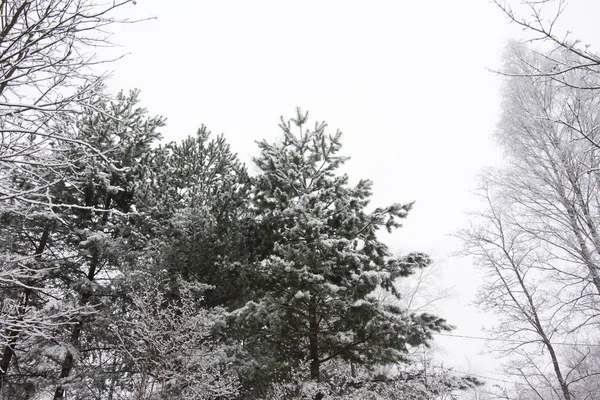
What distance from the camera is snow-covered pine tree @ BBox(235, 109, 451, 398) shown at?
735 cm

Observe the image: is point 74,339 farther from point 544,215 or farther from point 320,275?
point 544,215

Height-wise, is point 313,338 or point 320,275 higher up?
point 320,275

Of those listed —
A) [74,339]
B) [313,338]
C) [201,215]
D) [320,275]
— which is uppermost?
[201,215]

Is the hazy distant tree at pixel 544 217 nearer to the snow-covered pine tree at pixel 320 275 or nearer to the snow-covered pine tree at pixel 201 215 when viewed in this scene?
the snow-covered pine tree at pixel 320 275

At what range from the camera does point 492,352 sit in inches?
387

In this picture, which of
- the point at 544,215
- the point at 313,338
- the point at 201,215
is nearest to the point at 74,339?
the point at 201,215

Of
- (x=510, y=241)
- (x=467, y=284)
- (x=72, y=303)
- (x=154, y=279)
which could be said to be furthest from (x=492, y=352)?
(x=467, y=284)

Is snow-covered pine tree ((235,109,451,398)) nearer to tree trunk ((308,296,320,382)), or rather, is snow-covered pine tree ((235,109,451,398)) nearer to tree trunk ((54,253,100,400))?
tree trunk ((308,296,320,382))

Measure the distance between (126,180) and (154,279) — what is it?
3.76 m

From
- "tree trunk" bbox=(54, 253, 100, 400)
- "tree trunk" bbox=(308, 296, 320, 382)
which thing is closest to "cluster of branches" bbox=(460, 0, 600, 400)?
"tree trunk" bbox=(308, 296, 320, 382)

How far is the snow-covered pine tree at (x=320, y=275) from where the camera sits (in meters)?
7.35

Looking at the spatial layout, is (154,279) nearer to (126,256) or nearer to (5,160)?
(126,256)

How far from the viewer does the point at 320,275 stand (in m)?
7.32

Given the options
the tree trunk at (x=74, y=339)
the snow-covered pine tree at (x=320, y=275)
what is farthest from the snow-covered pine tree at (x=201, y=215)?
the tree trunk at (x=74, y=339)
